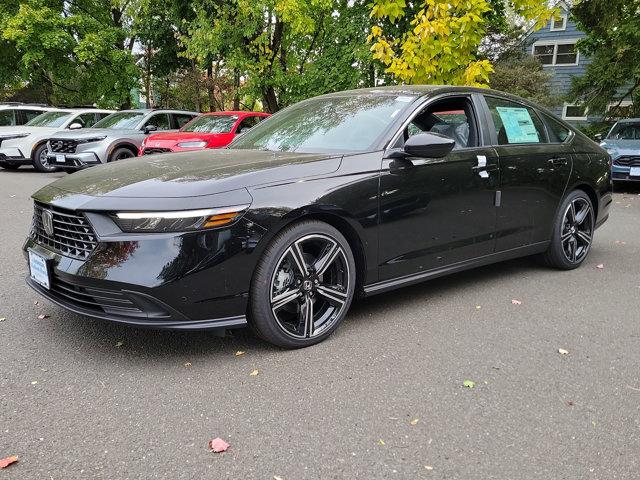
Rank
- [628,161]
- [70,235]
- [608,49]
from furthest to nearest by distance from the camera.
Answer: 1. [608,49]
2. [628,161]
3. [70,235]

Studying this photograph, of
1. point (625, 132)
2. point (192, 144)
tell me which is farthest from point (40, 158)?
point (625, 132)

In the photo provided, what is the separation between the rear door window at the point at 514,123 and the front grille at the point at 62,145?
1013 centimetres

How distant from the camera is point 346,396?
2785mm

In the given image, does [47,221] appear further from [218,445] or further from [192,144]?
[192,144]

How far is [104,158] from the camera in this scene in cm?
1193

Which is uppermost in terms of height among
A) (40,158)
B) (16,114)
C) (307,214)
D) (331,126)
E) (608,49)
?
(608,49)

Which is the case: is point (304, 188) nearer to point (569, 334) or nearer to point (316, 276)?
point (316, 276)

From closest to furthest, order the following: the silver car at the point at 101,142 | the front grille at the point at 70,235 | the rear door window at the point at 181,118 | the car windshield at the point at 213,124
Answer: the front grille at the point at 70,235
the car windshield at the point at 213,124
the silver car at the point at 101,142
the rear door window at the point at 181,118

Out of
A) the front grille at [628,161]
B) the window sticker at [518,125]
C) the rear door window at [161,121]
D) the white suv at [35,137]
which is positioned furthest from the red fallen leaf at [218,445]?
the white suv at [35,137]

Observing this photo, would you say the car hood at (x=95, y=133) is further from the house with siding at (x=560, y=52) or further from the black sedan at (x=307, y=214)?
the house with siding at (x=560, y=52)

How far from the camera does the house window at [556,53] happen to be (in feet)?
91.8

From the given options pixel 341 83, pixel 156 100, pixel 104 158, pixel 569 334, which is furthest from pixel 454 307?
pixel 156 100

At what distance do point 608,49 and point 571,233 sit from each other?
560 inches

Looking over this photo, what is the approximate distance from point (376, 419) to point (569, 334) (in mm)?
1754
